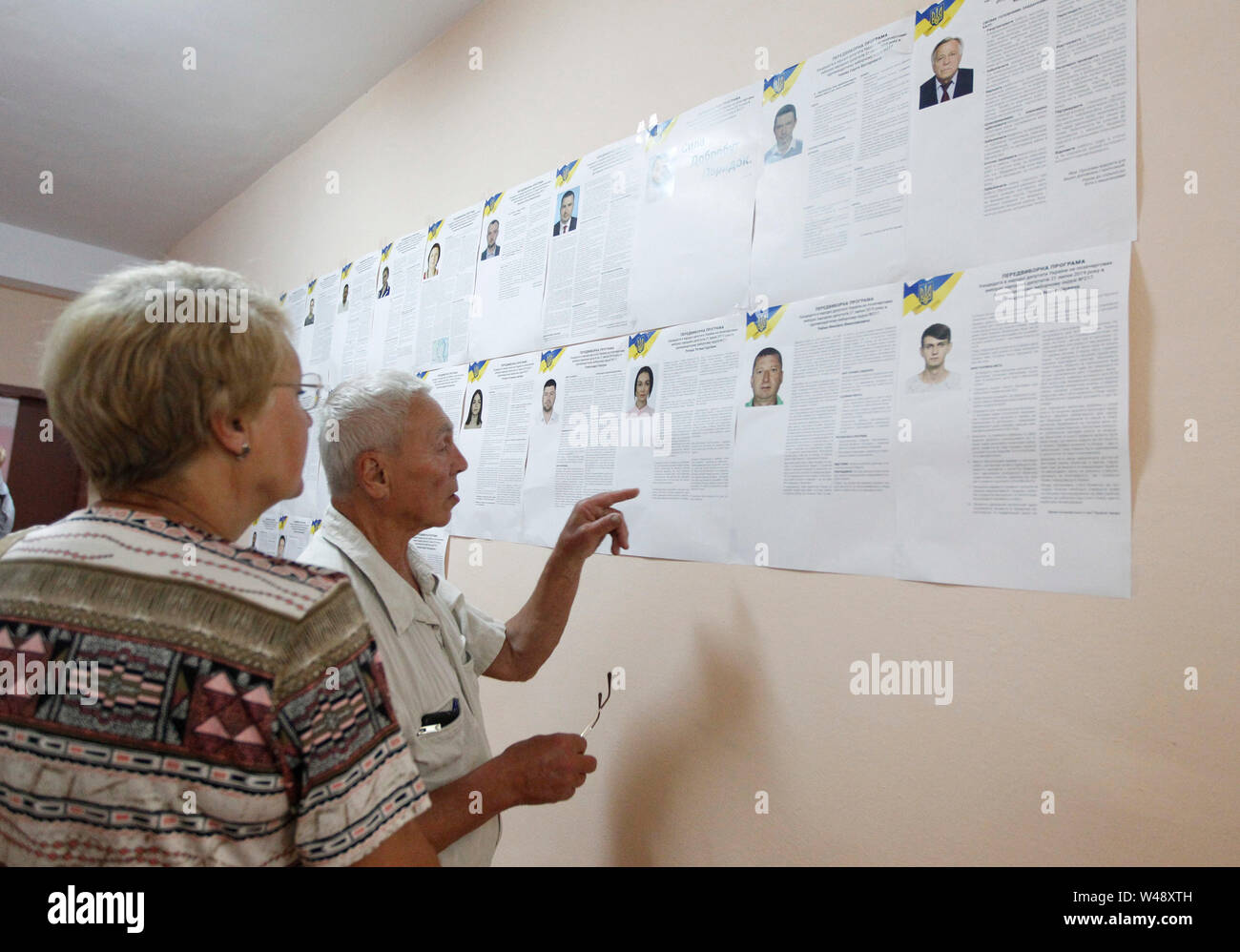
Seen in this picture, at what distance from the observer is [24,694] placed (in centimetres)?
Result: 61

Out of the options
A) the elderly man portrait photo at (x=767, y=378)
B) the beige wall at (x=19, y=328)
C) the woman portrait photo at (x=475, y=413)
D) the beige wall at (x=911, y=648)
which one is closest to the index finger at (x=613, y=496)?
the beige wall at (x=911, y=648)

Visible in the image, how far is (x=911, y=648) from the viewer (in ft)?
3.29

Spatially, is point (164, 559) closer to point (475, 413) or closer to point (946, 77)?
point (946, 77)

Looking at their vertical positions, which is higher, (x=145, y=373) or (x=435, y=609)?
(x=145, y=373)

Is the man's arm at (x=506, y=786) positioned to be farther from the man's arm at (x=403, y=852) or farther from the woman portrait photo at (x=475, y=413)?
the woman portrait photo at (x=475, y=413)

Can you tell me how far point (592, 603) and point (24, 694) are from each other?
0.97 meters

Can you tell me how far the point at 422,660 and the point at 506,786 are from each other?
0.24 m

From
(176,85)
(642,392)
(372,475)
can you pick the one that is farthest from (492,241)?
(176,85)

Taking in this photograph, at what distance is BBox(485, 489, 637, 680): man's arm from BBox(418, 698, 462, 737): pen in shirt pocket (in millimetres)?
277

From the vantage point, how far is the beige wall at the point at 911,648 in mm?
800

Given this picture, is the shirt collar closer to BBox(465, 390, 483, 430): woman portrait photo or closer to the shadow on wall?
the shadow on wall

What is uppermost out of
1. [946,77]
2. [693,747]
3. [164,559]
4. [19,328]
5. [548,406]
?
[19,328]

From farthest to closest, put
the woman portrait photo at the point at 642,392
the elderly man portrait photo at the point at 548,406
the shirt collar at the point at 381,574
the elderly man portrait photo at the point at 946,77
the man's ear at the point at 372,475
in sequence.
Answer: the elderly man portrait photo at the point at 548,406
the woman portrait photo at the point at 642,392
the man's ear at the point at 372,475
the shirt collar at the point at 381,574
the elderly man portrait photo at the point at 946,77
